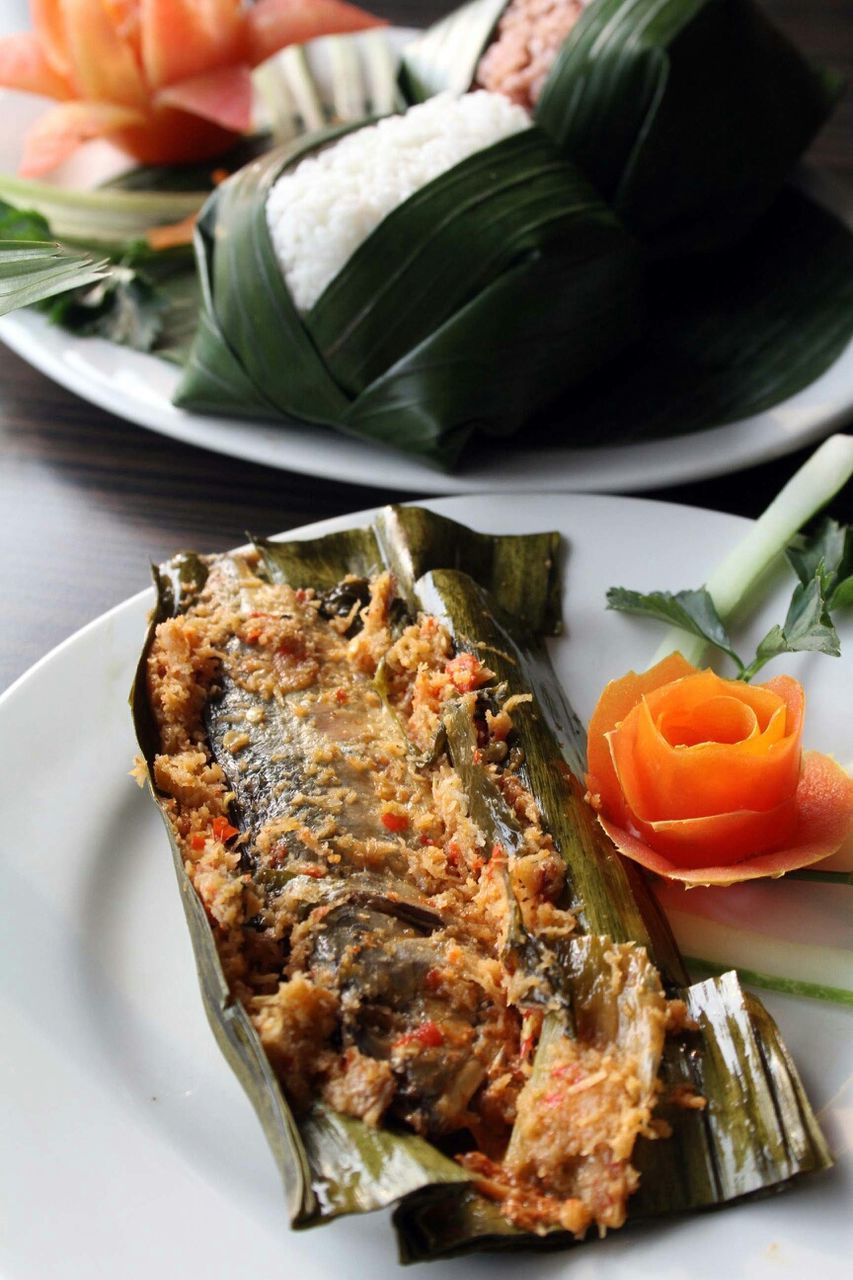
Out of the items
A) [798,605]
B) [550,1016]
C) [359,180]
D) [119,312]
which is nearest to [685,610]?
[798,605]

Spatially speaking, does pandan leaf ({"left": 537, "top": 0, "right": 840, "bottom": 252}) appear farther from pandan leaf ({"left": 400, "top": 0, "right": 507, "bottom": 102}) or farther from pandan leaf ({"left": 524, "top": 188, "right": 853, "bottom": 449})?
pandan leaf ({"left": 400, "top": 0, "right": 507, "bottom": 102})

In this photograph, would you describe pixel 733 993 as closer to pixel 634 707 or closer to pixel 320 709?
pixel 634 707

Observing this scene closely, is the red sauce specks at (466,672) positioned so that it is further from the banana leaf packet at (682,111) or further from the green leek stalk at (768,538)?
the banana leaf packet at (682,111)

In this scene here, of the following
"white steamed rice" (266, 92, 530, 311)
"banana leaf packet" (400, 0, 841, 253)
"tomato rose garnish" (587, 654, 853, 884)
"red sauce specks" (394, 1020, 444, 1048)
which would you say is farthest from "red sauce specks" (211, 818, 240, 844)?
"banana leaf packet" (400, 0, 841, 253)

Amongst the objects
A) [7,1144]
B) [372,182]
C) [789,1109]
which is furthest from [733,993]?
[372,182]

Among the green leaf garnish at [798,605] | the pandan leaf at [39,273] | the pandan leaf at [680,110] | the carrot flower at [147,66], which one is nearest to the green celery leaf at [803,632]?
the green leaf garnish at [798,605]
